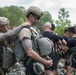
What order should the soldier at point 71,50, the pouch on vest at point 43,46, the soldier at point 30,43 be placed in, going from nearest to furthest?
1. the soldier at point 30,43
2. the pouch on vest at point 43,46
3. the soldier at point 71,50

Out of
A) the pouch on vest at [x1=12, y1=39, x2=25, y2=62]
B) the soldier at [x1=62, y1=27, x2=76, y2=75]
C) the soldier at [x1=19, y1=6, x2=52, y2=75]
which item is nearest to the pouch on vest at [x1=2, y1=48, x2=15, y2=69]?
the pouch on vest at [x1=12, y1=39, x2=25, y2=62]

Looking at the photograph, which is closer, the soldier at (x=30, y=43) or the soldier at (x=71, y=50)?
the soldier at (x=30, y=43)

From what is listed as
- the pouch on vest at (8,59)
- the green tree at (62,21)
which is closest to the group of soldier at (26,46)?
the pouch on vest at (8,59)

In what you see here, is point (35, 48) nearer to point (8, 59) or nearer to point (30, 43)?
point (30, 43)

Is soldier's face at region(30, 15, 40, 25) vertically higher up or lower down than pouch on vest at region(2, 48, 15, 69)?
higher up

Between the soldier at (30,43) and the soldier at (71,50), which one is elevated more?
the soldier at (30,43)

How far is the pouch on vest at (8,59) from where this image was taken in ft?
16.3

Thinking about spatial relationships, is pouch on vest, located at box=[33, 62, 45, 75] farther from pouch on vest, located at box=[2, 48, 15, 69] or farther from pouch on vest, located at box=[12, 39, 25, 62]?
pouch on vest, located at box=[2, 48, 15, 69]

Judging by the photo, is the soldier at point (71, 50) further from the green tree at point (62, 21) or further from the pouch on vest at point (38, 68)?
the green tree at point (62, 21)

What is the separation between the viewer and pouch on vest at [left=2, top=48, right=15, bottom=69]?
4.98 meters

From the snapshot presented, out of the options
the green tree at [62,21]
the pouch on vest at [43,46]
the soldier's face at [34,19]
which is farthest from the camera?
the green tree at [62,21]

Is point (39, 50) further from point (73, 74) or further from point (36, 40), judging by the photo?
point (73, 74)

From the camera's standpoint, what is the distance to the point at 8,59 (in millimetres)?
4977

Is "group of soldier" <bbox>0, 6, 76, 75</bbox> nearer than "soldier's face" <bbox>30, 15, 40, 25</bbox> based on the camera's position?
Yes
